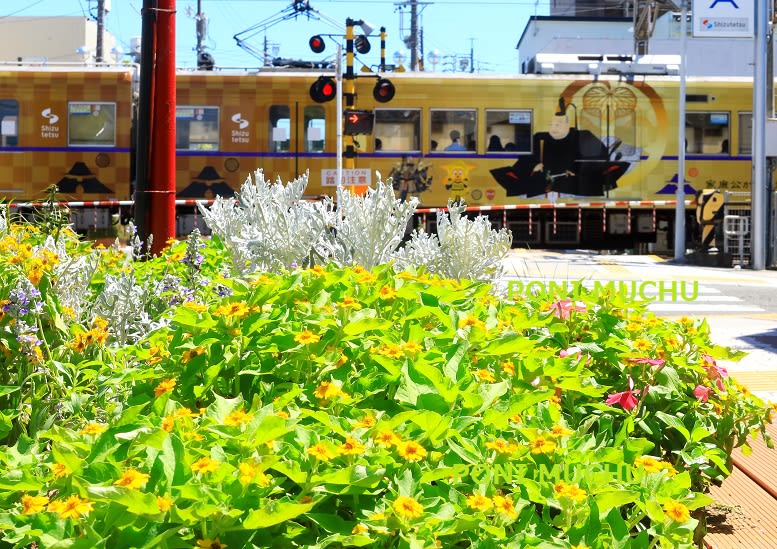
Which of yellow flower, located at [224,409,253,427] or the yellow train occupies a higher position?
the yellow train

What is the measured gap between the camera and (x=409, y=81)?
2034cm

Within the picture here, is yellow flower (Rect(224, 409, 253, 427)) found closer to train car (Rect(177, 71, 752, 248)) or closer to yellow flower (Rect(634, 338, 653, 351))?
yellow flower (Rect(634, 338, 653, 351))

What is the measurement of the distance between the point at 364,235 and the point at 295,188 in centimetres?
79

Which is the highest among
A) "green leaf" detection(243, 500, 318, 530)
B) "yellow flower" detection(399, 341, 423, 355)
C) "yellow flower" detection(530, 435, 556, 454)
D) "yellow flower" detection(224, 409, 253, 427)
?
"yellow flower" detection(399, 341, 423, 355)

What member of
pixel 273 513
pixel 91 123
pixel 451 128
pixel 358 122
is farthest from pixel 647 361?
pixel 91 123

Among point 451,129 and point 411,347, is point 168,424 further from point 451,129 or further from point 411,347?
point 451,129

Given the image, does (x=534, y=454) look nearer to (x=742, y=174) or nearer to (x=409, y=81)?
(x=409, y=81)

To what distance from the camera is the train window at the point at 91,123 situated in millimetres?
20000

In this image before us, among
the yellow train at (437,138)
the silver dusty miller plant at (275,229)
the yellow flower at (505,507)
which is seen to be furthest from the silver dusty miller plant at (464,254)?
the yellow train at (437,138)

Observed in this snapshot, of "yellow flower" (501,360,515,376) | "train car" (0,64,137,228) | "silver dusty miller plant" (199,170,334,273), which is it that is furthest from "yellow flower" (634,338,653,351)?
"train car" (0,64,137,228)

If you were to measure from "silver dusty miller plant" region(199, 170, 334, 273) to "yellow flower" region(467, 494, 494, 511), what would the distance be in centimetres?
286

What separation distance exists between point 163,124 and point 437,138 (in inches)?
578

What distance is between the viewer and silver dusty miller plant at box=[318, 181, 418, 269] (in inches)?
192

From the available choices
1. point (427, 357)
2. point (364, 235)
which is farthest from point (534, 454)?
point (364, 235)
